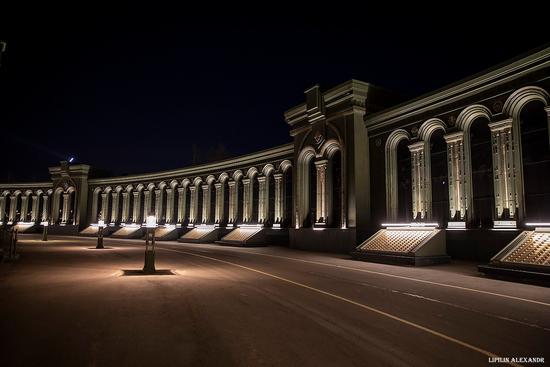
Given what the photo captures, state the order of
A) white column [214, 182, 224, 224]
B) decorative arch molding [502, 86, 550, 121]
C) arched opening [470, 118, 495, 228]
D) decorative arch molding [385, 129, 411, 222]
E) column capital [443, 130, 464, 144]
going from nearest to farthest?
decorative arch molding [502, 86, 550, 121] → arched opening [470, 118, 495, 228] → column capital [443, 130, 464, 144] → decorative arch molding [385, 129, 411, 222] → white column [214, 182, 224, 224]

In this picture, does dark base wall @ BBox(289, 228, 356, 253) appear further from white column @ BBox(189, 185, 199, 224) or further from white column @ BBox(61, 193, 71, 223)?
white column @ BBox(61, 193, 71, 223)

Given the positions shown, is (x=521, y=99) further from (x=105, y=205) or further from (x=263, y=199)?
(x=105, y=205)

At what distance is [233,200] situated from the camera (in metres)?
35.4

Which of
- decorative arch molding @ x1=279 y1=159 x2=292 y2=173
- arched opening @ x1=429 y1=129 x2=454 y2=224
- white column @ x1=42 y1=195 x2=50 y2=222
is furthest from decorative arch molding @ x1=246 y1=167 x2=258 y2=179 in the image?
white column @ x1=42 y1=195 x2=50 y2=222

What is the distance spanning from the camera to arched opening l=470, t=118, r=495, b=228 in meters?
16.9

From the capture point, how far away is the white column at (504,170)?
15018mm

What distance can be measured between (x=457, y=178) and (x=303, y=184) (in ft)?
36.7

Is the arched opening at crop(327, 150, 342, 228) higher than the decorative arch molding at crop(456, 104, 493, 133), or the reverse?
the decorative arch molding at crop(456, 104, 493, 133)

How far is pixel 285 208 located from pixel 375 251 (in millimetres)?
13870

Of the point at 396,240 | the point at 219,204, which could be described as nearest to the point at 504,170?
the point at 396,240

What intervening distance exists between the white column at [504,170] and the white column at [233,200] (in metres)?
23.0

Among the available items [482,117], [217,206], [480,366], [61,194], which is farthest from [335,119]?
[61,194]

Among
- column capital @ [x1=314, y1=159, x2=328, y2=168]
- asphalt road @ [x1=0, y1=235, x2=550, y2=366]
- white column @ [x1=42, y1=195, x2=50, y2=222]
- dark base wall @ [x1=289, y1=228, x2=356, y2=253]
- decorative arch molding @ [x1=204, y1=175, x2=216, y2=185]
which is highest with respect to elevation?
decorative arch molding @ [x1=204, y1=175, x2=216, y2=185]

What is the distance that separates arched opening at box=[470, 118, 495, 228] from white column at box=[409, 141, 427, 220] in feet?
7.69
